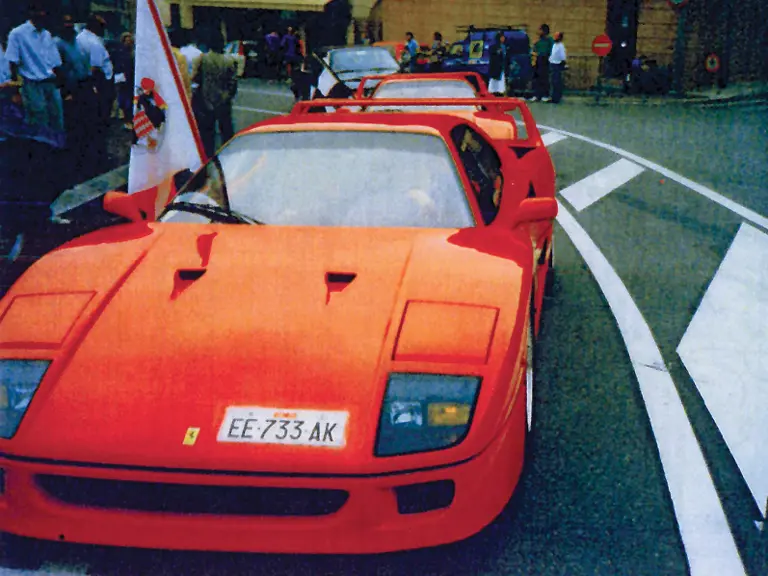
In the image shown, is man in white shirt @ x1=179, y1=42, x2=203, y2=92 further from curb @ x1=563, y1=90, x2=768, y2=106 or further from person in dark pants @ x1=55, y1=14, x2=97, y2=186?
curb @ x1=563, y1=90, x2=768, y2=106

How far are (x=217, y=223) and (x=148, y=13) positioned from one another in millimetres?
3309

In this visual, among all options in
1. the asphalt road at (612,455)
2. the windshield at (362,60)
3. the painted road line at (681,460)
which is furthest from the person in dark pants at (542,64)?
the painted road line at (681,460)

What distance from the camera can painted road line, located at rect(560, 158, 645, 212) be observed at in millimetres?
9359

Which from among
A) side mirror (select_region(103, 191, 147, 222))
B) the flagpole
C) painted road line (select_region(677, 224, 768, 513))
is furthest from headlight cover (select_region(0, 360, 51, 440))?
the flagpole

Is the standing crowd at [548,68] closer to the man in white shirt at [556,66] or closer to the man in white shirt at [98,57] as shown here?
the man in white shirt at [556,66]

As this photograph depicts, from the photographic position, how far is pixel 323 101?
4926 mm

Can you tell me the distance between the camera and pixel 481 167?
435 cm

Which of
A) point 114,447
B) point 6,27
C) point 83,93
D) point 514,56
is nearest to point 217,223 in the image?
point 114,447

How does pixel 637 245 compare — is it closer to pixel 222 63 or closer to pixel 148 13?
pixel 148 13

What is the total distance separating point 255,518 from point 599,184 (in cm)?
851

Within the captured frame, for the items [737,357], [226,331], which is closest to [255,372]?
[226,331]

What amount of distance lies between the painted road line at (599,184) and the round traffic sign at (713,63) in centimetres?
1516

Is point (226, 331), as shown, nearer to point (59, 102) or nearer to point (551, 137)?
point (59, 102)

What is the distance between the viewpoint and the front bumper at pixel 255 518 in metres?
2.35
